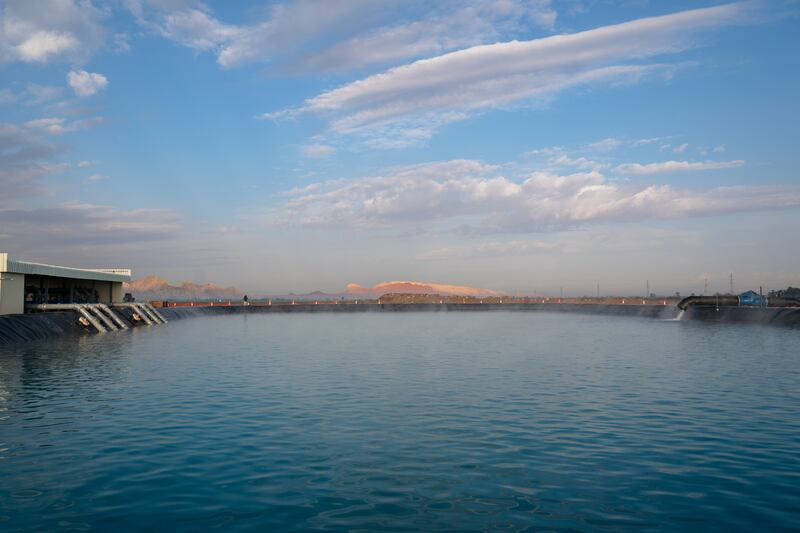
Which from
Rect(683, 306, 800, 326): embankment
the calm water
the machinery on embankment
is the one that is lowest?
the calm water

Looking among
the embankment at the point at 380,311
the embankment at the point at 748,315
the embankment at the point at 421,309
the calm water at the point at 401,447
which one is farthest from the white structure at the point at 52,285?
the embankment at the point at 748,315

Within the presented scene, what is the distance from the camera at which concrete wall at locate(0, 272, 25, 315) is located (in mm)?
56375

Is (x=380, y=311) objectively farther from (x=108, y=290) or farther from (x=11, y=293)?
(x=11, y=293)

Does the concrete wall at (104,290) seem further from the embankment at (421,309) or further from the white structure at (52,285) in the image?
the embankment at (421,309)

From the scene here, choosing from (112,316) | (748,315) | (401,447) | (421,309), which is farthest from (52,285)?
(421,309)

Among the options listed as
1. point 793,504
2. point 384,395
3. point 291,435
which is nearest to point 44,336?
point 384,395

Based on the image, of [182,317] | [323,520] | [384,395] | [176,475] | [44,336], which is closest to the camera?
[323,520]

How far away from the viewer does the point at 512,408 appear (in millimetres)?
23297

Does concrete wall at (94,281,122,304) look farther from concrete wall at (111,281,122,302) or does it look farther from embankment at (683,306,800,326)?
embankment at (683,306,800,326)

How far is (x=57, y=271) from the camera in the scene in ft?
229

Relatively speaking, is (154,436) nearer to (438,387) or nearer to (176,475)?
(176,475)

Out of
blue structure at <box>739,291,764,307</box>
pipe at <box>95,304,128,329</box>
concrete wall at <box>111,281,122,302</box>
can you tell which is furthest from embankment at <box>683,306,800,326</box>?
concrete wall at <box>111,281,122,302</box>

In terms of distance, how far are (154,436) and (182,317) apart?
92.9 m

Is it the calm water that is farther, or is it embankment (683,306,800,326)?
embankment (683,306,800,326)
